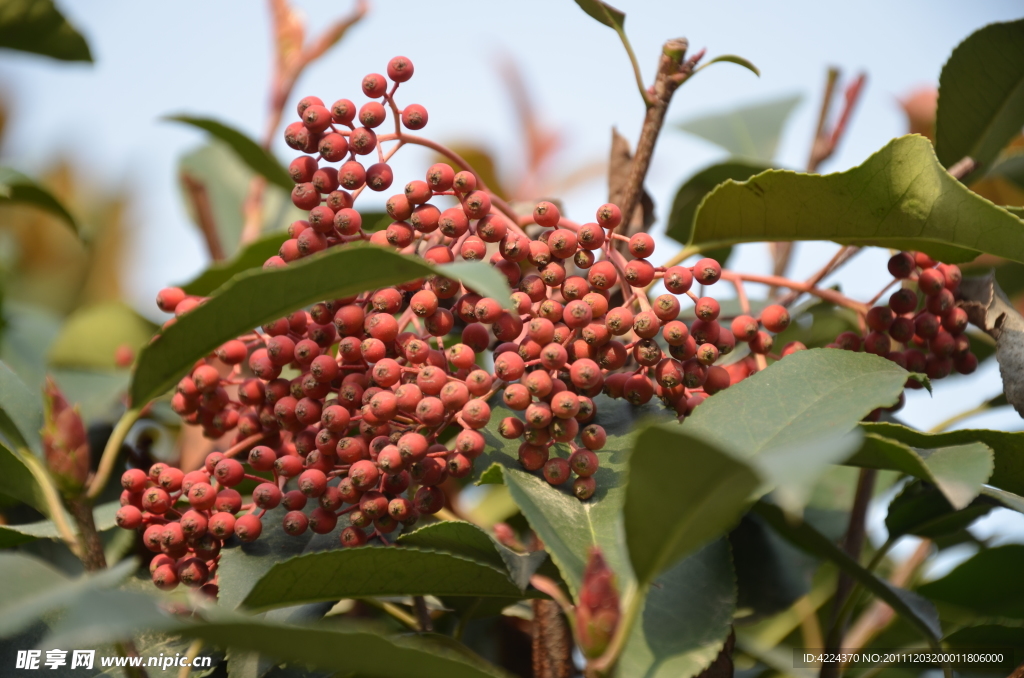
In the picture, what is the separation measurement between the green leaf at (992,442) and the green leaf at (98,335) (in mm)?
1393

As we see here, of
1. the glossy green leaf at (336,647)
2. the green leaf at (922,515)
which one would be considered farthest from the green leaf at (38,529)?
the green leaf at (922,515)

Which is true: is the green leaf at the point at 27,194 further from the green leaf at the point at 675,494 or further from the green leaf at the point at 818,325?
the green leaf at the point at 818,325

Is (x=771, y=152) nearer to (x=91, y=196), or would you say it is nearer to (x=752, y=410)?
Answer: (x=752, y=410)

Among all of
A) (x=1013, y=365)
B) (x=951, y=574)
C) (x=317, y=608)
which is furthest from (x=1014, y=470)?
(x=317, y=608)

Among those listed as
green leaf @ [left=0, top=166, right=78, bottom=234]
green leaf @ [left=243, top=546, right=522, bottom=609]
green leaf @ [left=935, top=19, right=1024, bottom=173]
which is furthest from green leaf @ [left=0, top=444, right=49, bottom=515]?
green leaf @ [left=935, top=19, right=1024, bottom=173]

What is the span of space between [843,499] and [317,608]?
0.92 m

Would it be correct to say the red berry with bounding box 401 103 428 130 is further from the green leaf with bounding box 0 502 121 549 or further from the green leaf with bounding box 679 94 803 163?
the green leaf with bounding box 679 94 803 163

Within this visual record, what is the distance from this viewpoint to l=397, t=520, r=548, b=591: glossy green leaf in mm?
776

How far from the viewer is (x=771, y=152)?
182 cm

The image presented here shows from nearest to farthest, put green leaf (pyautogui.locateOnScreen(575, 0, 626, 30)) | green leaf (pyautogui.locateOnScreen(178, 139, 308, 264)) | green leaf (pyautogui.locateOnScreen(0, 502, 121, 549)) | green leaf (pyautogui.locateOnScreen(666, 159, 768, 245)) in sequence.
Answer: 1. green leaf (pyautogui.locateOnScreen(0, 502, 121, 549))
2. green leaf (pyautogui.locateOnScreen(575, 0, 626, 30))
3. green leaf (pyautogui.locateOnScreen(666, 159, 768, 245))
4. green leaf (pyautogui.locateOnScreen(178, 139, 308, 264))

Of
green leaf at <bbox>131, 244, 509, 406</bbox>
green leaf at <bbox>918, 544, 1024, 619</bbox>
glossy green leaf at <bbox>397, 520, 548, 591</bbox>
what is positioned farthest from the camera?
green leaf at <bbox>918, 544, 1024, 619</bbox>

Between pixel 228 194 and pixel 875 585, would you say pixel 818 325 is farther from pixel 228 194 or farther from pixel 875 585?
pixel 228 194

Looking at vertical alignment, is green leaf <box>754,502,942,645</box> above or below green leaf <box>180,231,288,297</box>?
below

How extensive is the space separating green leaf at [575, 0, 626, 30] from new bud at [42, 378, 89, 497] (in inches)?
29.6
